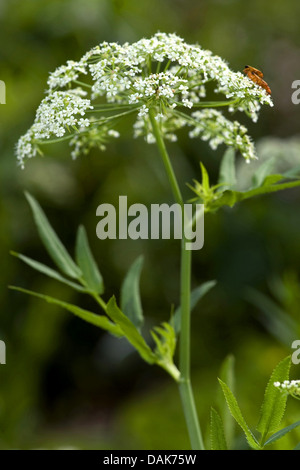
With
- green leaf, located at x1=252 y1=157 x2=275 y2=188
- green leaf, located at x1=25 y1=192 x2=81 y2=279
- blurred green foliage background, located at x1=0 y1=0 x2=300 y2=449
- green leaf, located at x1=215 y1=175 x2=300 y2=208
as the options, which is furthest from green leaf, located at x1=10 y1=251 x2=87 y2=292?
blurred green foliage background, located at x1=0 y1=0 x2=300 y2=449

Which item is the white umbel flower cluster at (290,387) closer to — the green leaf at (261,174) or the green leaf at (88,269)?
the green leaf at (261,174)

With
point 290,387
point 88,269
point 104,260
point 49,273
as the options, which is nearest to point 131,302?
point 88,269

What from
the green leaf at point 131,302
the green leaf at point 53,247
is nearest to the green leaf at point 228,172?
the green leaf at point 131,302

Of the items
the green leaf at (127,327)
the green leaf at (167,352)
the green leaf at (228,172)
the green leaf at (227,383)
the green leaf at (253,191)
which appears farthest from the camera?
the green leaf at (227,383)

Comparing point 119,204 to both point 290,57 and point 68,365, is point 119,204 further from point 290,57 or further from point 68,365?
point 290,57

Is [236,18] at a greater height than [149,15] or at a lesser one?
greater

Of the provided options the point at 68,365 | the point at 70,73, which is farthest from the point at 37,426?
the point at 70,73

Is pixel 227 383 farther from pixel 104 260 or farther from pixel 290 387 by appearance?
pixel 104 260

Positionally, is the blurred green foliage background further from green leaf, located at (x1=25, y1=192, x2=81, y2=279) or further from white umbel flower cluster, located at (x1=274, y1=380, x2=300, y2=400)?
white umbel flower cluster, located at (x1=274, y1=380, x2=300, y2=400)
